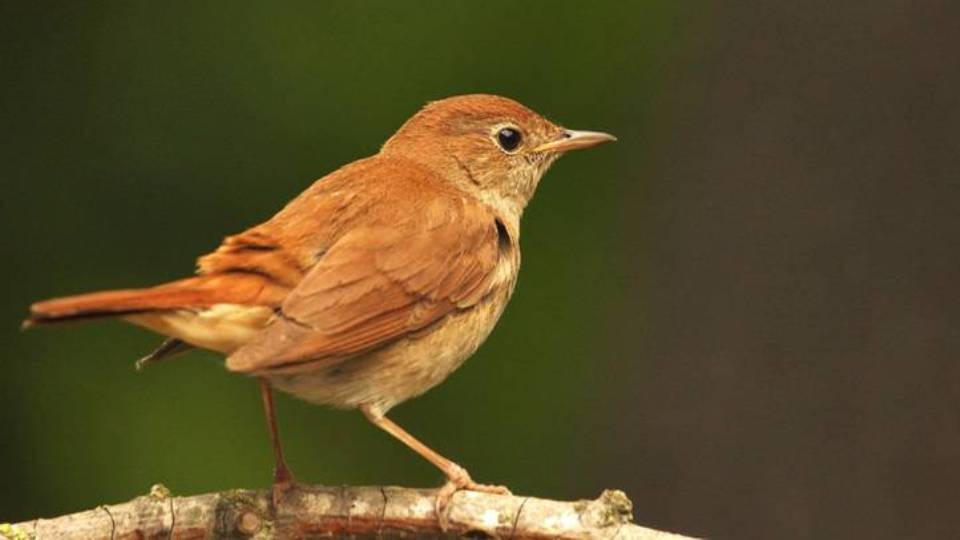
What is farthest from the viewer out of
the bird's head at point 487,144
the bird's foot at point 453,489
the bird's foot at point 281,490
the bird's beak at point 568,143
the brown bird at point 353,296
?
the bird's beak at point 568,143

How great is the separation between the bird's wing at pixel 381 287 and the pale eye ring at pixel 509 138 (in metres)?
0.47

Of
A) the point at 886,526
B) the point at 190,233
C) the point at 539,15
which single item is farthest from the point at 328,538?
the point at 886,526

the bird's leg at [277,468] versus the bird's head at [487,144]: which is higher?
the bird's head at [487,144]

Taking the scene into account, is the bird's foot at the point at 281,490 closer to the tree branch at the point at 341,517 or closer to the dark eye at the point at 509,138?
the tree branch at the point at 341,517

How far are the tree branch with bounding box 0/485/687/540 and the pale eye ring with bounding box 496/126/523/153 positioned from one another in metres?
1.47

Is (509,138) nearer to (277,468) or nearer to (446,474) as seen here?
(446,474)

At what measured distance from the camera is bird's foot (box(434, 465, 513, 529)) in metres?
4.40

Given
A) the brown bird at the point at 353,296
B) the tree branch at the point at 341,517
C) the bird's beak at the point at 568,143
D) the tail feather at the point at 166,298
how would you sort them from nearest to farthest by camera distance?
the tail feather at the point at 166,298
the tree branch at the point at 341,517
the brown bird at the point at 353,296
the bird's beak at the point at 568,143

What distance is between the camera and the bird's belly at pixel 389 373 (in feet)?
15.1

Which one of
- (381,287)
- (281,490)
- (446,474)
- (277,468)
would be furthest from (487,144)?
(281,490)

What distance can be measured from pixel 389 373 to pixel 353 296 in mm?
250

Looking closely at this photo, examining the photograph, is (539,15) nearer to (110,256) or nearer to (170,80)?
(170,80)

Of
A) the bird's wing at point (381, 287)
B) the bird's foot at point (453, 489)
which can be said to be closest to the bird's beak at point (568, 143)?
the bird's wing at point (381, 287)

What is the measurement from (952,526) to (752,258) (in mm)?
1562
